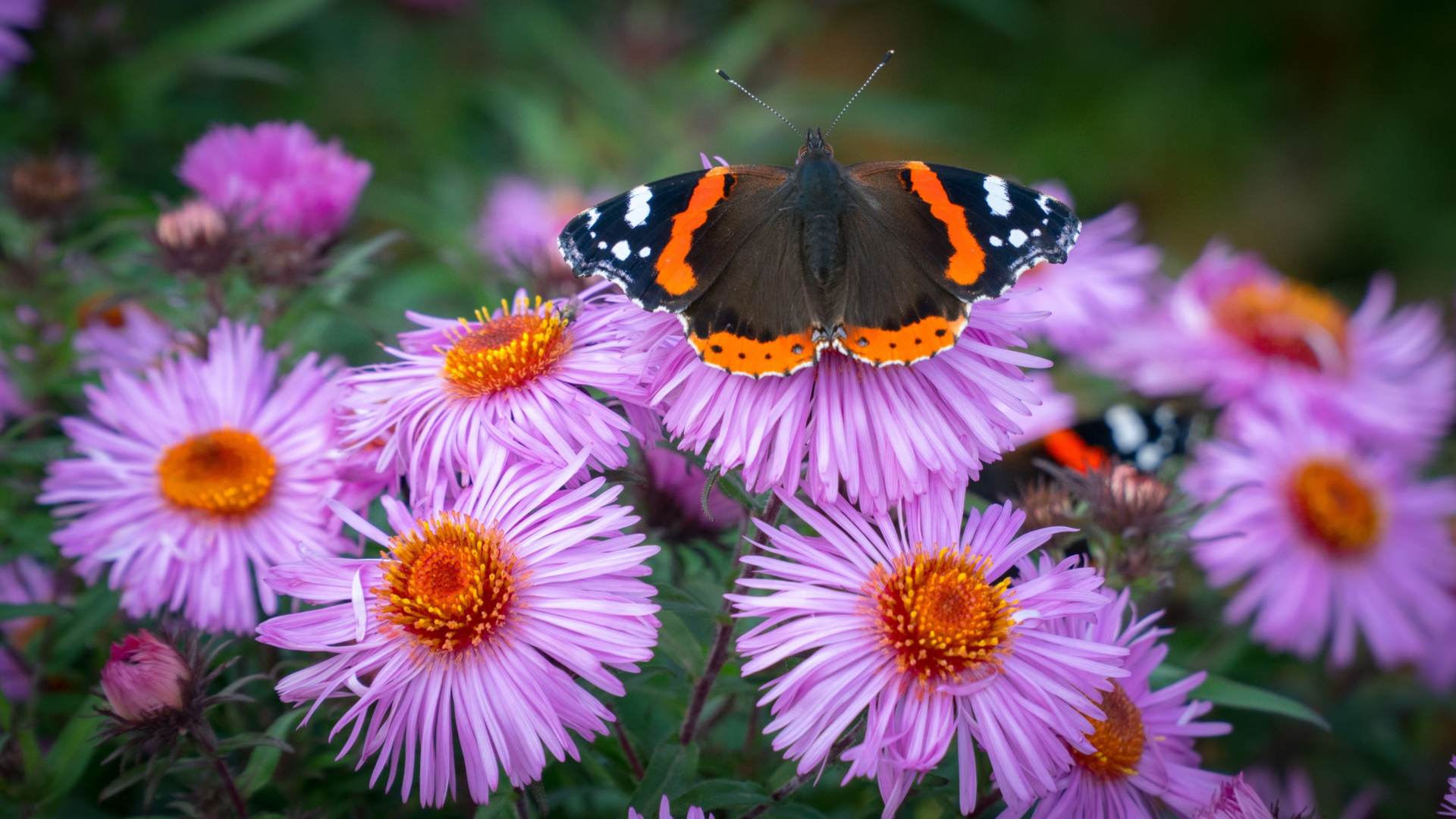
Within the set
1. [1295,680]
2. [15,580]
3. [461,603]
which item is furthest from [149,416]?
[1295,680]

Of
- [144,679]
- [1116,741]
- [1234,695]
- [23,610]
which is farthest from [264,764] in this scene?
[1234,695]

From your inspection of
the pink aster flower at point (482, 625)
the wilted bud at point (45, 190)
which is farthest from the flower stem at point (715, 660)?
the wilted bud at point (45, 190)

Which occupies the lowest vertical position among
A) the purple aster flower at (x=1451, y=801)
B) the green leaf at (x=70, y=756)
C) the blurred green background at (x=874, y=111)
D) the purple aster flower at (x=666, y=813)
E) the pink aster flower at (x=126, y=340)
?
the green leaf at (x=70, y=756)

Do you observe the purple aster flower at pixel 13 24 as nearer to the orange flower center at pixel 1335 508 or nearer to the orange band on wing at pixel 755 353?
the orange band on wing at pixel 755 353

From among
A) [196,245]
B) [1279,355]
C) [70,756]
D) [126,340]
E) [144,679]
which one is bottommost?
[70,756]

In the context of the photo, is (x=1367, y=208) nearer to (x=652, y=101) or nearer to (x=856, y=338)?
(x=652, y=101)

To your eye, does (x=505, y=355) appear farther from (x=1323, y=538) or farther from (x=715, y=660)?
(x=1323, y=538)

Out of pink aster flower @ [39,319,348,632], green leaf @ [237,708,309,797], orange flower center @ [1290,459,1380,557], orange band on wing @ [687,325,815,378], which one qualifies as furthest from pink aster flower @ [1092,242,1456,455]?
green leaf @ [237,708,309,797]
